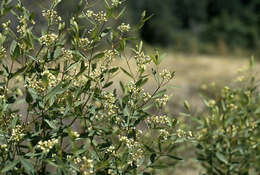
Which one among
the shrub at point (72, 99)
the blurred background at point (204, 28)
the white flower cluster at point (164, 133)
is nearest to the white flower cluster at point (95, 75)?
the shrub at point (72, 99)

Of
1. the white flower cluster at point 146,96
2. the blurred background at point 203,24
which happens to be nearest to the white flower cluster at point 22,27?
the white flower cluster at point 146,96

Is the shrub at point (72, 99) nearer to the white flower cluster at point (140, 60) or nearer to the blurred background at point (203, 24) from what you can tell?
the white flower cluster at point (140, 60)

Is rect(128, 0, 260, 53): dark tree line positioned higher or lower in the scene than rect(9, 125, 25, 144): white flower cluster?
higher

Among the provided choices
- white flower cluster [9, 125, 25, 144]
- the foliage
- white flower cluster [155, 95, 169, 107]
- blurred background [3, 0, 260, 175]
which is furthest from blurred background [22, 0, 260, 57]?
white flower cluster [9, 125, 25, 144]

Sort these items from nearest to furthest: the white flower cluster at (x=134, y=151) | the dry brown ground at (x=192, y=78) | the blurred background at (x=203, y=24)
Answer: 1. the white flower cluster at (x=134, y=151)
2. the dry brown ground at (x=192, y=78)
3. the blurred background at (x=203, y=24)

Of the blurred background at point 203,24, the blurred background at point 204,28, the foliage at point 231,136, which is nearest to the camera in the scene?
the foliage at point 231,136

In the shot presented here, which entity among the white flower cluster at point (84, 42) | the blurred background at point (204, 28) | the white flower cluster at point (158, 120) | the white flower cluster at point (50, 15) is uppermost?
the blurred background at point (204, 28)

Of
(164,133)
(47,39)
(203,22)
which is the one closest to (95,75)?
(47,39)

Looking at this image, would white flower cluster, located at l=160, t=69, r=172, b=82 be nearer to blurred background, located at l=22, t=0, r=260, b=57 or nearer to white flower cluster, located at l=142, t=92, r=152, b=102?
white flower cluster, located at l=142, t=92, r=152, b=102

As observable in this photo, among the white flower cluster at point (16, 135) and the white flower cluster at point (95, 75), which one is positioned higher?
the white flower cluster at point (95, 75)

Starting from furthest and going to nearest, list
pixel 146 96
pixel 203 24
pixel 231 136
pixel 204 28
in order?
pixel 203 24
pixel 204 28
pixel 231 136
pixel 146 96

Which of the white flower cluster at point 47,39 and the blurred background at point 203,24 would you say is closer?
the white flower cluster at point 47,39

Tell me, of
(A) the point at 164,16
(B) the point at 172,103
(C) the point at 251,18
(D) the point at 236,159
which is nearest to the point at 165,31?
(A) the point at 164,16

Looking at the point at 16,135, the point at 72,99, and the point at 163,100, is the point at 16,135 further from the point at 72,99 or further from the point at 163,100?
the point at 163,100
